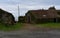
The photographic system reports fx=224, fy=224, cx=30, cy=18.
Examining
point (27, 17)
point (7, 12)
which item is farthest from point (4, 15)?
point (27, 17)

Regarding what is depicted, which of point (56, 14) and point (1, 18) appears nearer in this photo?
point (1, 18)

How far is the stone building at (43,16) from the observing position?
55969 millimetres

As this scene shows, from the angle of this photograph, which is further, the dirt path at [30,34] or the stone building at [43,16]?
the stone building at [43,16]

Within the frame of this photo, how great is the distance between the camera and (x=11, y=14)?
60781 millimetres

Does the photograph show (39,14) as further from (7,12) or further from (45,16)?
(7,12)

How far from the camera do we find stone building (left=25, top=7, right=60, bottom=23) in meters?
56.0

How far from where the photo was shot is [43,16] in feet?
190

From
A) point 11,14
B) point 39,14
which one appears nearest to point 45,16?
point 39,14

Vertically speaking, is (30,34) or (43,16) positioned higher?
(30,34)

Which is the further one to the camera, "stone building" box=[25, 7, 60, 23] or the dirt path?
"stone building" box=[25, 7, 60, 23]

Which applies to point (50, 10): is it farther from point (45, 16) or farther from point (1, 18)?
point (1, 18)

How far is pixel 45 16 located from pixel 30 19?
13.3 feet

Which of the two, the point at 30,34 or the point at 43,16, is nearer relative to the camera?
the point at 30,34

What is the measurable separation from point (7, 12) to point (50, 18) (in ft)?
38.0
